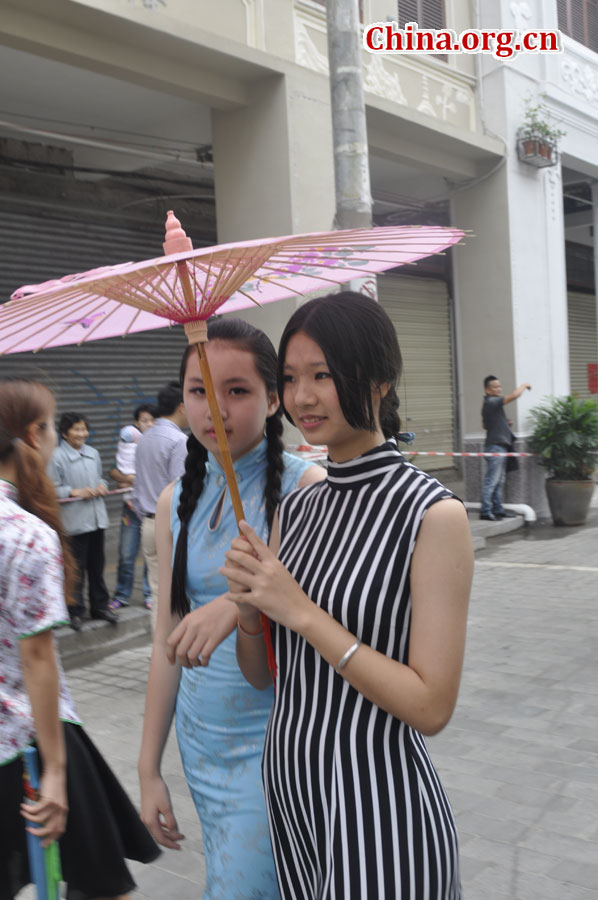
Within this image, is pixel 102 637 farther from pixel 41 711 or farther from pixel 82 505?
pixel 41 711

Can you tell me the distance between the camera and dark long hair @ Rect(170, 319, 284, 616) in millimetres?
1955

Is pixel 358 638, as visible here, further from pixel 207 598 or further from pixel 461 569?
pixel 207 598

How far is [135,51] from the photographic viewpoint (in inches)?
287

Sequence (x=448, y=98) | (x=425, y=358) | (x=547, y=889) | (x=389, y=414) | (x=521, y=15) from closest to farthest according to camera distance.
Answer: (x=389, y=414), (x=547, y=889), (x=448, y=98), (x=521, y=15), (x=425, y=358)

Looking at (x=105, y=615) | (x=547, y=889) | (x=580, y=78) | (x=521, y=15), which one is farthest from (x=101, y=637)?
(x=580, y=78)

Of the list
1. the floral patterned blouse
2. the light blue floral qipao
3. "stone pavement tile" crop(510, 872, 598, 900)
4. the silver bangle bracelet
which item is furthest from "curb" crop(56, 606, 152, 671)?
the silver bangle bracelet

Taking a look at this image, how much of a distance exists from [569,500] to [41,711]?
10356 millimetres

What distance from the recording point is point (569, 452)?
37.6 ft

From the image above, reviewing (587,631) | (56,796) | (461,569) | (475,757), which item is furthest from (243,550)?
(587,631)

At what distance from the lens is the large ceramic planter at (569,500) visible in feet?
37.7

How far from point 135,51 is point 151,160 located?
2.77 metres

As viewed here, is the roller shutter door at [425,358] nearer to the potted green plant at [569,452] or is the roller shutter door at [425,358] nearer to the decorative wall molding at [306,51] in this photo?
the potted green plant at [569,452]

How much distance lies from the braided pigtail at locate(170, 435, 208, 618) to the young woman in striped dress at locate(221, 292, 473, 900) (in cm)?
40

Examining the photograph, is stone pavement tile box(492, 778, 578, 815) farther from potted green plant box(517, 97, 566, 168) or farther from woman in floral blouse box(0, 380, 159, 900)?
potted green plant box(517, 97, 566, 168)
